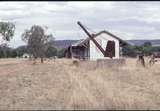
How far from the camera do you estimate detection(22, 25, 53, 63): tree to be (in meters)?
63.1

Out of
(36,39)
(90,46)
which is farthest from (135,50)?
(36,39)

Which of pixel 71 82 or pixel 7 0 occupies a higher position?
pixel 7 0

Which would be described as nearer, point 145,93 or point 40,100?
point 40,100

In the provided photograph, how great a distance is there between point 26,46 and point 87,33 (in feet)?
72.5

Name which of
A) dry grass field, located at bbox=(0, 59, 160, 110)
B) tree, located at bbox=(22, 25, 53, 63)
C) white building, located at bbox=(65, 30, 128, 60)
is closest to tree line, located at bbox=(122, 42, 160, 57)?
white building, located at bbox=(65, 30, 128, 60)

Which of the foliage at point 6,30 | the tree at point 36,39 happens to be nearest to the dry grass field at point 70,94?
the tree at point 36,39

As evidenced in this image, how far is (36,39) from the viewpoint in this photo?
6512 cm

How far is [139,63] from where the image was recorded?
38.2 metres

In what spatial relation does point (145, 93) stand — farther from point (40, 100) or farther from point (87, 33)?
point (87, 33)

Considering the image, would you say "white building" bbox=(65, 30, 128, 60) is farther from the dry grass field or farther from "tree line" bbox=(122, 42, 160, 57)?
the dry grass field

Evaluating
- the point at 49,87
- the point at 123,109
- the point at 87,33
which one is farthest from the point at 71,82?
the point at 87,33

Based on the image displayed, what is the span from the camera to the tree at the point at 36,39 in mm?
63094

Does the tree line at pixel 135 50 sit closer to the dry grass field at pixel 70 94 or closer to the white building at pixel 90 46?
the white building at pixel 90 46

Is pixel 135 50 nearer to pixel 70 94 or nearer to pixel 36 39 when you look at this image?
pixel 36 39
